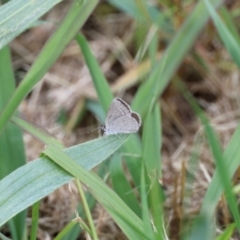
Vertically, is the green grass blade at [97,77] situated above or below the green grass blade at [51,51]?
below

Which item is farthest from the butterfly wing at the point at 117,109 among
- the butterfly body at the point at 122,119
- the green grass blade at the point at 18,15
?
the green grass blade at the point at 18,15

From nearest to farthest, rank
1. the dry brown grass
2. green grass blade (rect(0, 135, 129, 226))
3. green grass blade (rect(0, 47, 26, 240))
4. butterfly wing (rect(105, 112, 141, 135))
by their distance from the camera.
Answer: green grass blade (rect(0, 135, 129, 226))
butterfly wing (rect(105, 112, 141, 135))
green grass blade (rect(0, 47, 26, 240))
the dry brown grass

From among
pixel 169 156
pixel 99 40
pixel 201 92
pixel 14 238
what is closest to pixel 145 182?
pixel 14 238

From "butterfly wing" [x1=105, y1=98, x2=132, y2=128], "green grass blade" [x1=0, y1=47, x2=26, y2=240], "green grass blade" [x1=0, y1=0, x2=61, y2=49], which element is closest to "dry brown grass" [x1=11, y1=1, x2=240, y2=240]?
"green grass blade" [x1=0, y1=47, x2=26, y2=240]

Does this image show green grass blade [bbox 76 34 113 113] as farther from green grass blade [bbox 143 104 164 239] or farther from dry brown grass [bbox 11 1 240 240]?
dry brown grass [bbox 11 1 240 240]

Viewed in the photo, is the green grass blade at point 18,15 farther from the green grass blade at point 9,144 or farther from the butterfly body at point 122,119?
the butterfly body at point 122,119

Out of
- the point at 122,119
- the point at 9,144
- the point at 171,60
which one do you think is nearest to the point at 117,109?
the point at 122,119
